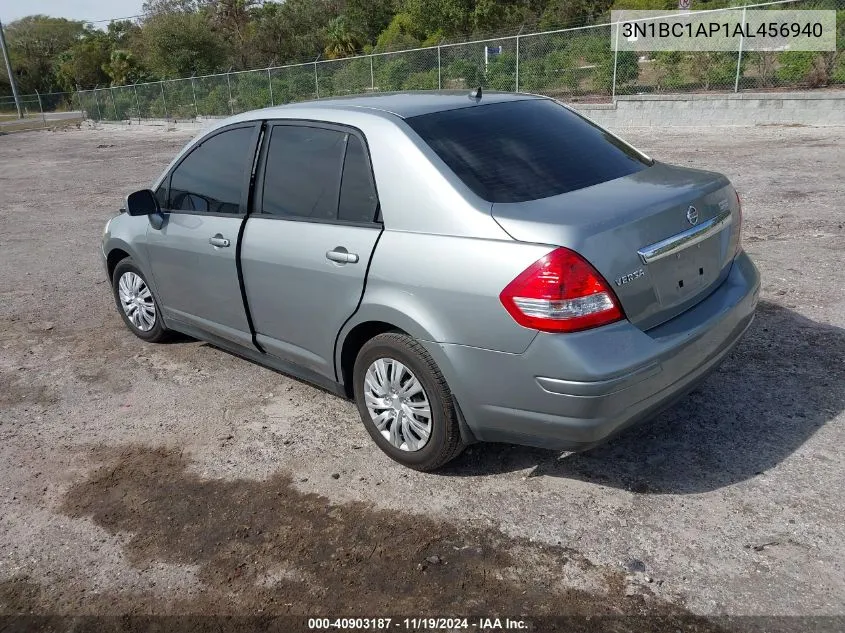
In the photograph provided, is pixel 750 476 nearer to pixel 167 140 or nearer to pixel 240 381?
pixel 240 381

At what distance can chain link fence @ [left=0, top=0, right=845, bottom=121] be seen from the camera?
16.3 meters

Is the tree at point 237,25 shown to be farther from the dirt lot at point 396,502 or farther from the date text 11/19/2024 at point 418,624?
the date text 11/19/2024 at point 418,624

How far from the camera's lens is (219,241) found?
13.9 feet

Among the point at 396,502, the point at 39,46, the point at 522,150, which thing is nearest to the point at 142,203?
the point at 522,150

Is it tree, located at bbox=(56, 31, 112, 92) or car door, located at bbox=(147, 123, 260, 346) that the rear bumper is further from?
tree, located at bbox=(56, 31, 112, 92)

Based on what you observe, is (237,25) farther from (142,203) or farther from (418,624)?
(418,624)

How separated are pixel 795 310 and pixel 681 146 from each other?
383 inches

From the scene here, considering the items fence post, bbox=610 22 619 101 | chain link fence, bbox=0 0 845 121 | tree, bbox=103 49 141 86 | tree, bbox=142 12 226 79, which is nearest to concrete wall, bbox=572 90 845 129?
fence post, bbox=610 22 619 101

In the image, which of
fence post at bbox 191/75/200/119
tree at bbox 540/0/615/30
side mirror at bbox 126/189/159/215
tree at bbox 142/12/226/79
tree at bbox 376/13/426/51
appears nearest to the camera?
side mirror at bbox 126/189/159/215

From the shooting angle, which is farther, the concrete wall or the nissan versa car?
the concrete wall

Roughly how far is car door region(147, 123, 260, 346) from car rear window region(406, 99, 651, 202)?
4.31 feet

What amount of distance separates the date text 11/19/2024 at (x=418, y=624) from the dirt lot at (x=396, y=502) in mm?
42

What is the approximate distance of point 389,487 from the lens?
346 centimetres

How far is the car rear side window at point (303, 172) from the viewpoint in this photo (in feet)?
12.1
